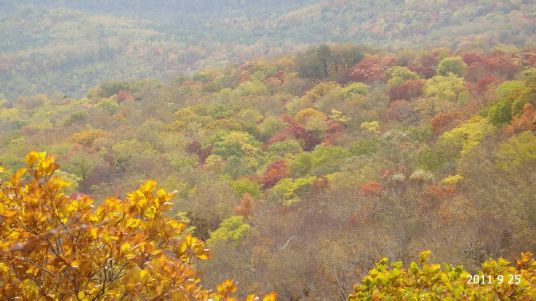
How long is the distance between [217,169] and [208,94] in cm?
2463

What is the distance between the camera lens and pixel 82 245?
3.59m

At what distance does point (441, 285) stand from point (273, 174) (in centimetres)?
2481

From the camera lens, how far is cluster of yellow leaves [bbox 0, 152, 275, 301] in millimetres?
3506

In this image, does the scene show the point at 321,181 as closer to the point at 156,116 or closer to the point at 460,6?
the point at 156,116

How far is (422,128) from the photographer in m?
28.9

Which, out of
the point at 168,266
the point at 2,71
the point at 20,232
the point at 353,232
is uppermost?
the point at 20,232

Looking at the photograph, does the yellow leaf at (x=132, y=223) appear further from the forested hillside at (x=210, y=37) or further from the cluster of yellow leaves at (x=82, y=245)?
the forested hillside at (x=210, y=37)

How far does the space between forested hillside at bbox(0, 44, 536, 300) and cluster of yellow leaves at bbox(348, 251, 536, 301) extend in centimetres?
2

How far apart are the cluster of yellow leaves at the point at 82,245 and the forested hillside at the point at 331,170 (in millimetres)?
28

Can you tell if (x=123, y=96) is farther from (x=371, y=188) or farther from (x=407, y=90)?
(x=371, y=188)

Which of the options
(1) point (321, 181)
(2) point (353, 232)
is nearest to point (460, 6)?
(1) point (321, 181)

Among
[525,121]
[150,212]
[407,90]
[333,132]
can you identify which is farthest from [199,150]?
[150,212]

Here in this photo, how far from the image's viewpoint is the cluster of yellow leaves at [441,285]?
13.9 feet

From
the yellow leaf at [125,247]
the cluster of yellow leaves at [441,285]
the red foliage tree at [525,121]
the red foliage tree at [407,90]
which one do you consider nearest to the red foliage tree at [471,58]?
the red foliage tree at [407,90]
